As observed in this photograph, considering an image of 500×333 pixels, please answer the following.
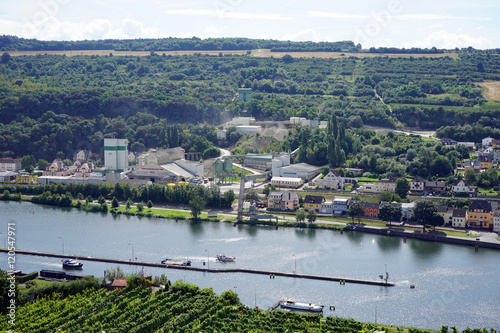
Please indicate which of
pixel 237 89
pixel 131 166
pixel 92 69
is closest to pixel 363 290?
pixel 131 166

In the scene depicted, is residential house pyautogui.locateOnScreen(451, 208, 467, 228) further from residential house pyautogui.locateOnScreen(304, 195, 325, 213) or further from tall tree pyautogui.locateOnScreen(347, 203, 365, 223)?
residential house pyautogui.locateOnScreen(304, 195, 325, 213)

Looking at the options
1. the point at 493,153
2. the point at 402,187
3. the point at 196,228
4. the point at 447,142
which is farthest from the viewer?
the point at 447,142

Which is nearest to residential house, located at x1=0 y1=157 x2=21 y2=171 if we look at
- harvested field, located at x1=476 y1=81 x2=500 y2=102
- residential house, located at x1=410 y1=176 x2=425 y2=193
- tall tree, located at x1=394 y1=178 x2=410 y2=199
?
tall tree, located at x1=394 y1=178 x2=410 y2=199

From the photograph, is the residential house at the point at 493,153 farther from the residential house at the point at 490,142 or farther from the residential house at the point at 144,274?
the residential house at the point at 144,274

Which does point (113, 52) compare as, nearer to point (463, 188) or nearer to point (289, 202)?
point (289, 202)

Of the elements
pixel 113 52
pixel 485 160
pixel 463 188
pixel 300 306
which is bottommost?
pixel 300 306

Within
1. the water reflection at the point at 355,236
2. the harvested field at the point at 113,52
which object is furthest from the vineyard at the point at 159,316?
the harvested field at the point at 113,52

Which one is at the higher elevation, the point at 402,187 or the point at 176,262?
the point at 402,187

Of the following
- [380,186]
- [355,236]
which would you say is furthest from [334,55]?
[355,236]
